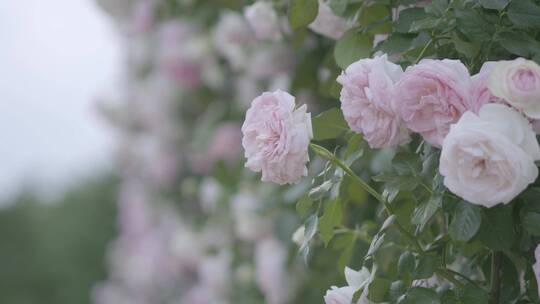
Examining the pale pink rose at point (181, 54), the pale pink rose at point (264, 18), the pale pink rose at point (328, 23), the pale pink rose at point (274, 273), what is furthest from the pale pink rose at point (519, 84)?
the pale pink rose at point (181, 54)

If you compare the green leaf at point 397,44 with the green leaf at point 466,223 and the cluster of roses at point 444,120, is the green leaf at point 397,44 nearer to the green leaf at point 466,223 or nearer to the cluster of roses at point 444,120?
the cluster of roses at point 444,120

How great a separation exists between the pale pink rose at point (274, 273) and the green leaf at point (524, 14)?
44.4 inches

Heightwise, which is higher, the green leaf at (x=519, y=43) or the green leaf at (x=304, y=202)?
the green leaf at (x=304, y=202)

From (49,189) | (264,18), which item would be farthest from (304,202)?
(49,189)

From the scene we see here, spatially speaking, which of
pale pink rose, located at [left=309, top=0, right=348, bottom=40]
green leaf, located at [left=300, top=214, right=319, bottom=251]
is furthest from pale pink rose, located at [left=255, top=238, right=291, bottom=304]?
green leaf, located at [left=300, top=214, right=319, bottom=251]

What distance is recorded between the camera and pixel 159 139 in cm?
306

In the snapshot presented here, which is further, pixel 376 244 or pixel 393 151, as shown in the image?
pixel 393 151

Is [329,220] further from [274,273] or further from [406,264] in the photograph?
[274,273]

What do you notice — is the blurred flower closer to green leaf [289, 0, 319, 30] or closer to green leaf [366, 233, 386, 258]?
green leaf [289, 0, 319, 30]

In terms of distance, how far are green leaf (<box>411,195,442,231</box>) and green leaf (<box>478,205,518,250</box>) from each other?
0.05 meters

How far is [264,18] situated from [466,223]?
685 mm

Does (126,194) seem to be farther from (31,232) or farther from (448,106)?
(448,106)

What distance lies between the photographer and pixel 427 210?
825mm

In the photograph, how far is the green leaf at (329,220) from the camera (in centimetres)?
94
